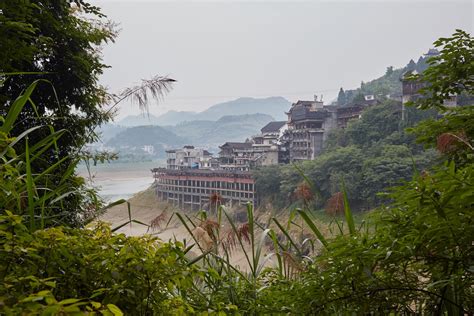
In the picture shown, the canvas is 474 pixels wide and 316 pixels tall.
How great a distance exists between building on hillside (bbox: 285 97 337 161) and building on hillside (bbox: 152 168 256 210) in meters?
2.47

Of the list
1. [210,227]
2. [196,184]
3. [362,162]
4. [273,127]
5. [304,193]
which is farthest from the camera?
[273,127]

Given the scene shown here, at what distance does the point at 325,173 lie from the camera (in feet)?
33.3

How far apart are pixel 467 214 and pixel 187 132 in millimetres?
26901

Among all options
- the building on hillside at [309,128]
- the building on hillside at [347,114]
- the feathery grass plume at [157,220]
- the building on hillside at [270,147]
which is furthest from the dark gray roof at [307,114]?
the feathery grass plume at [157,220]

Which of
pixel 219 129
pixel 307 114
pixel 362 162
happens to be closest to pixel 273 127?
pixel 307 114

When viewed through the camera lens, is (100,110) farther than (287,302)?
Yes

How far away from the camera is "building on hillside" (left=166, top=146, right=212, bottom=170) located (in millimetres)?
12516

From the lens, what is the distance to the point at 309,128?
42.8 feet

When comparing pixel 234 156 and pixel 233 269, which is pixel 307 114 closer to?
pixel 234 156

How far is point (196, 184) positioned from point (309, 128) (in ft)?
13.8

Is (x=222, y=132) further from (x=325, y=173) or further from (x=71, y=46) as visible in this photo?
(x=71, y=46)

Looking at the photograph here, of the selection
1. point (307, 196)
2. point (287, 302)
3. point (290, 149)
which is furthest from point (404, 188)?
point (290, 149)

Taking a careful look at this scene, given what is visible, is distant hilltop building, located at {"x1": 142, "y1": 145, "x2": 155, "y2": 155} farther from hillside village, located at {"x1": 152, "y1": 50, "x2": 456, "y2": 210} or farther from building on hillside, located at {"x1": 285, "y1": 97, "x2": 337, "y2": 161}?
building on hillside, located at {"x1": 285, "y1": 97, "x2": 337, "y2": 161}

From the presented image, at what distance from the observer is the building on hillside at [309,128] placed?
512 inches
